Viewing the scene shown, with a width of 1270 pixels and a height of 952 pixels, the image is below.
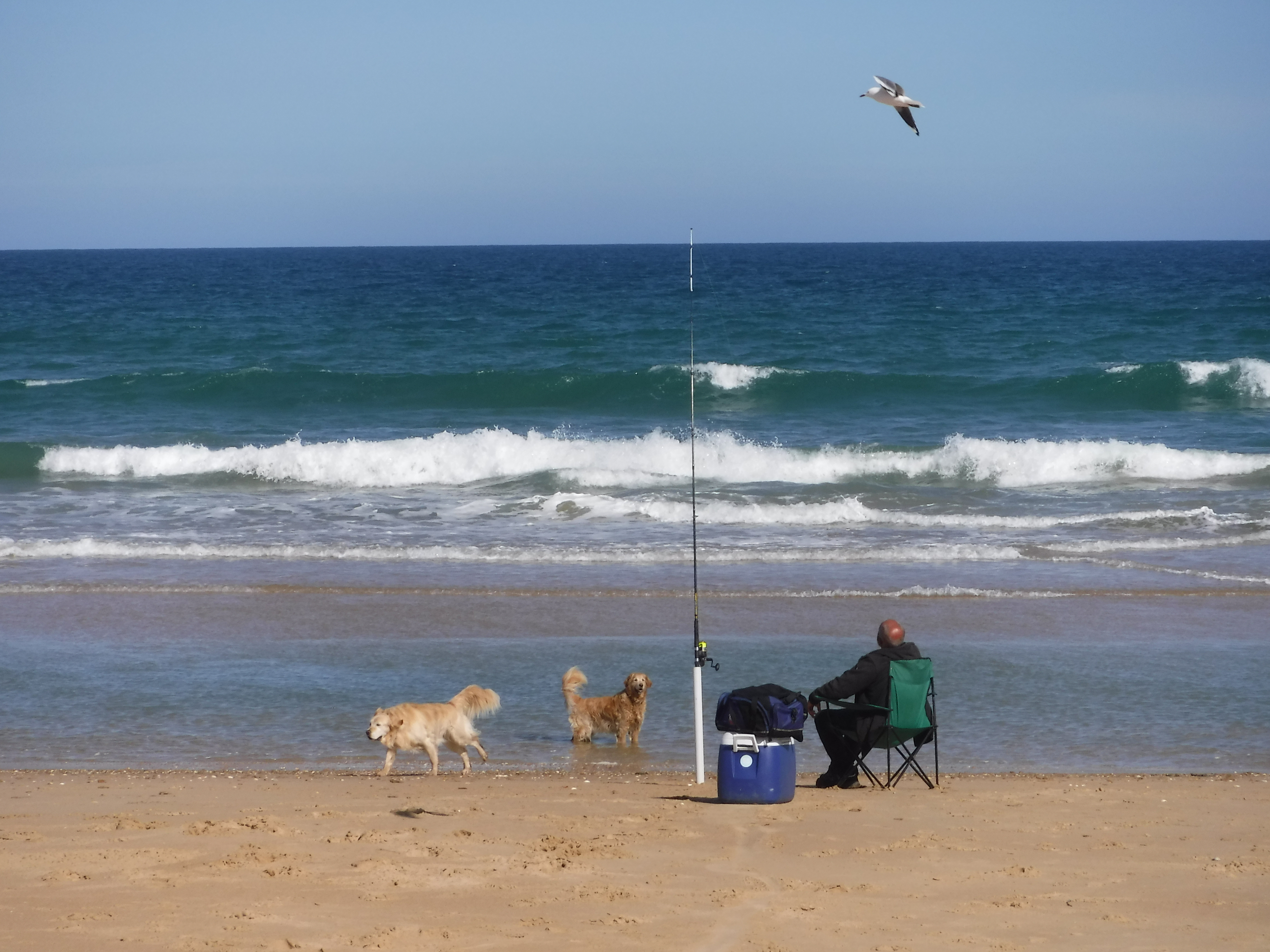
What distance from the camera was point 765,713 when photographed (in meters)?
6.52

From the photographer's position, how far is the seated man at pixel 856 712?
692 centimetres

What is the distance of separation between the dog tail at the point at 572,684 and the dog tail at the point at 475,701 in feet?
1.82

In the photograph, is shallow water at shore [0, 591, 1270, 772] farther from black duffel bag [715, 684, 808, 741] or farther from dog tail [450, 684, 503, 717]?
black duffel bag [715, 684, 808, 741]

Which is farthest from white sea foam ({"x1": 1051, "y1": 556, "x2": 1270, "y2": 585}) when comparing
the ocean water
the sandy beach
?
the sandy beach

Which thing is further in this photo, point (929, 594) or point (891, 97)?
point (929, 594)

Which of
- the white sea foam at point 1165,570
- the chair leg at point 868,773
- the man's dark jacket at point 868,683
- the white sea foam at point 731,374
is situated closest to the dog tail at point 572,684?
the man's dark jacket at point 868,683

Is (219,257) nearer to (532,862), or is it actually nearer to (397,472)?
(397,472)

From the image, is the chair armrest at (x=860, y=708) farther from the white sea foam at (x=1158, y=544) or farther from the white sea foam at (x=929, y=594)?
the white sea foam at (x=1158, y=544)

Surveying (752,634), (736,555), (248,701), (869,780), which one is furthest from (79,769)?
(736,555)

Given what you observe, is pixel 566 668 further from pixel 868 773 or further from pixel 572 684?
pixel 868 773

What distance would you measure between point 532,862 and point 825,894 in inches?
48.3

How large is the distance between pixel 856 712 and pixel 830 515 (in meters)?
8.93

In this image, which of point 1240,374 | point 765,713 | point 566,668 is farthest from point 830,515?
point 1240,374

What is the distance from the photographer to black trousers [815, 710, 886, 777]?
275 inches
